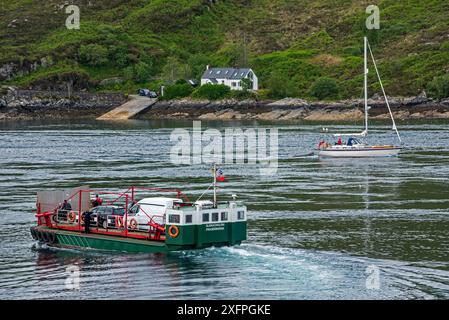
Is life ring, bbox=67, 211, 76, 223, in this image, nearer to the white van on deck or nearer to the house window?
the white van on deck

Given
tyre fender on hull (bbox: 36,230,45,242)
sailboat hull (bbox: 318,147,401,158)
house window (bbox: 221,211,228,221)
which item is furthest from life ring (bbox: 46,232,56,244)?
sailboat hull (bbox: 318,147,401,158)

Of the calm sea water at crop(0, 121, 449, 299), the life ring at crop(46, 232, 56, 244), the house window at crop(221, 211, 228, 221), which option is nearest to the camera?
the calm sea water at crop(0, 121, 449, 299)

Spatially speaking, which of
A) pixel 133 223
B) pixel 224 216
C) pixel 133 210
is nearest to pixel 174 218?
pixel 224 216

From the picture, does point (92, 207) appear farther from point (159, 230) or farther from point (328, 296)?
point (328, 296)

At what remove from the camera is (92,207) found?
63.7 meters

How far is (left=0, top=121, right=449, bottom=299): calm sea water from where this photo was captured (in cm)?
4812

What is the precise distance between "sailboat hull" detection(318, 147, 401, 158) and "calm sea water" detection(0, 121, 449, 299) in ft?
4.71

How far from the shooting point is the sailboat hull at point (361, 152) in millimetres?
121562

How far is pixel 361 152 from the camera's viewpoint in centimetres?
12231

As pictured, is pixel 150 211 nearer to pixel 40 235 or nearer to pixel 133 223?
pixel 133 223

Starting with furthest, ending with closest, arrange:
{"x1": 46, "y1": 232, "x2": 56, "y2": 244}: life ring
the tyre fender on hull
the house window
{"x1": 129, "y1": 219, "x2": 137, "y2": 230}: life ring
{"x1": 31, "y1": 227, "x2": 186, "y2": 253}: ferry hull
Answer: the tyre fender on hull < {"x1": 46, "y1": 232, "x2": 56, "y2": 244}: life ring < {"x1": 129, "y1": 219, "x2": 137, "y2": 230}: life ring < {"x1": 31, "y1": 227, "x2": 186, "y2": 253}: ferry hull < the house window

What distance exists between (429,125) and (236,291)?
451ft

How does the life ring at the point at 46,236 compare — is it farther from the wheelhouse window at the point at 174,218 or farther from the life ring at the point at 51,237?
the wheelhouse window at the point at 174,218
